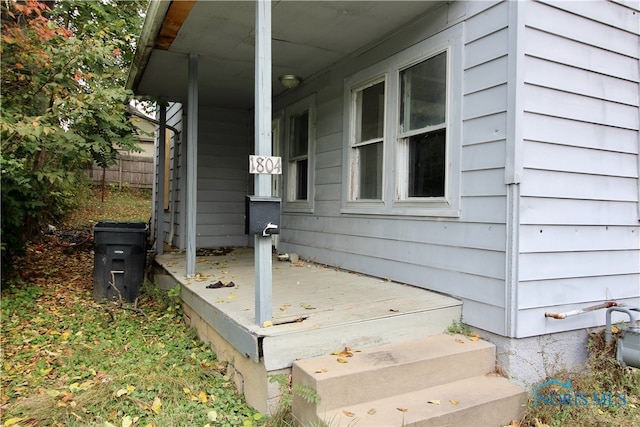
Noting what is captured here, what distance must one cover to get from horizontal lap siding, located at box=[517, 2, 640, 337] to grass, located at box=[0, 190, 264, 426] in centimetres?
224

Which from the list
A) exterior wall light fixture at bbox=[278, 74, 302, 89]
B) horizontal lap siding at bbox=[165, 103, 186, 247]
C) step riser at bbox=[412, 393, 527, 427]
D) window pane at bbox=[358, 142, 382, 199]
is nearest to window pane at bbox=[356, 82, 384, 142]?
window pane at bbox=[358, 142, 382, 199]

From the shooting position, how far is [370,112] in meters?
4.56

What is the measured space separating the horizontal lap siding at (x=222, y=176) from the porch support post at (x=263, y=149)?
5.07 metres

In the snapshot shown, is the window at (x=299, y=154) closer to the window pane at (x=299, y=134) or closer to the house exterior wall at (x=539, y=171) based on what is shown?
the window pane at (x=299, y=134)

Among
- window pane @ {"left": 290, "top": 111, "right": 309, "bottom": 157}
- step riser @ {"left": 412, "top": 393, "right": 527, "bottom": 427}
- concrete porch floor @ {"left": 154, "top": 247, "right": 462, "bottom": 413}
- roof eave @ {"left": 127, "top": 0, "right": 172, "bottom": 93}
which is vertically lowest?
step riser @ {"left": 412, "top": 393, "right": 527, "bottom": 427}

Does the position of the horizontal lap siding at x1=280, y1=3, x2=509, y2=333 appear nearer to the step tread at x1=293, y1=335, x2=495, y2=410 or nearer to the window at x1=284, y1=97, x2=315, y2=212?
the step tread at x1=293, y1=335, x2=495, y2=410

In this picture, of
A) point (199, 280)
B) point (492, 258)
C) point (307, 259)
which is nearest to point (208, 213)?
point (307, 259)

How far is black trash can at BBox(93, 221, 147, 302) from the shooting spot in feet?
16.9

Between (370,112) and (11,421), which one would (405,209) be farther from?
(11,421)

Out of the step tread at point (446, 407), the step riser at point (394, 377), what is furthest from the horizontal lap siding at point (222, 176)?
the step tread at point (446, 407)

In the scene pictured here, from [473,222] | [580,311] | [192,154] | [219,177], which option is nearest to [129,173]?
[219,177]

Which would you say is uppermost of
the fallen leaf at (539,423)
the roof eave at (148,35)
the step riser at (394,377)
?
the roof eave at (148,35)

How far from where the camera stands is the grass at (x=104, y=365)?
2.54 m
